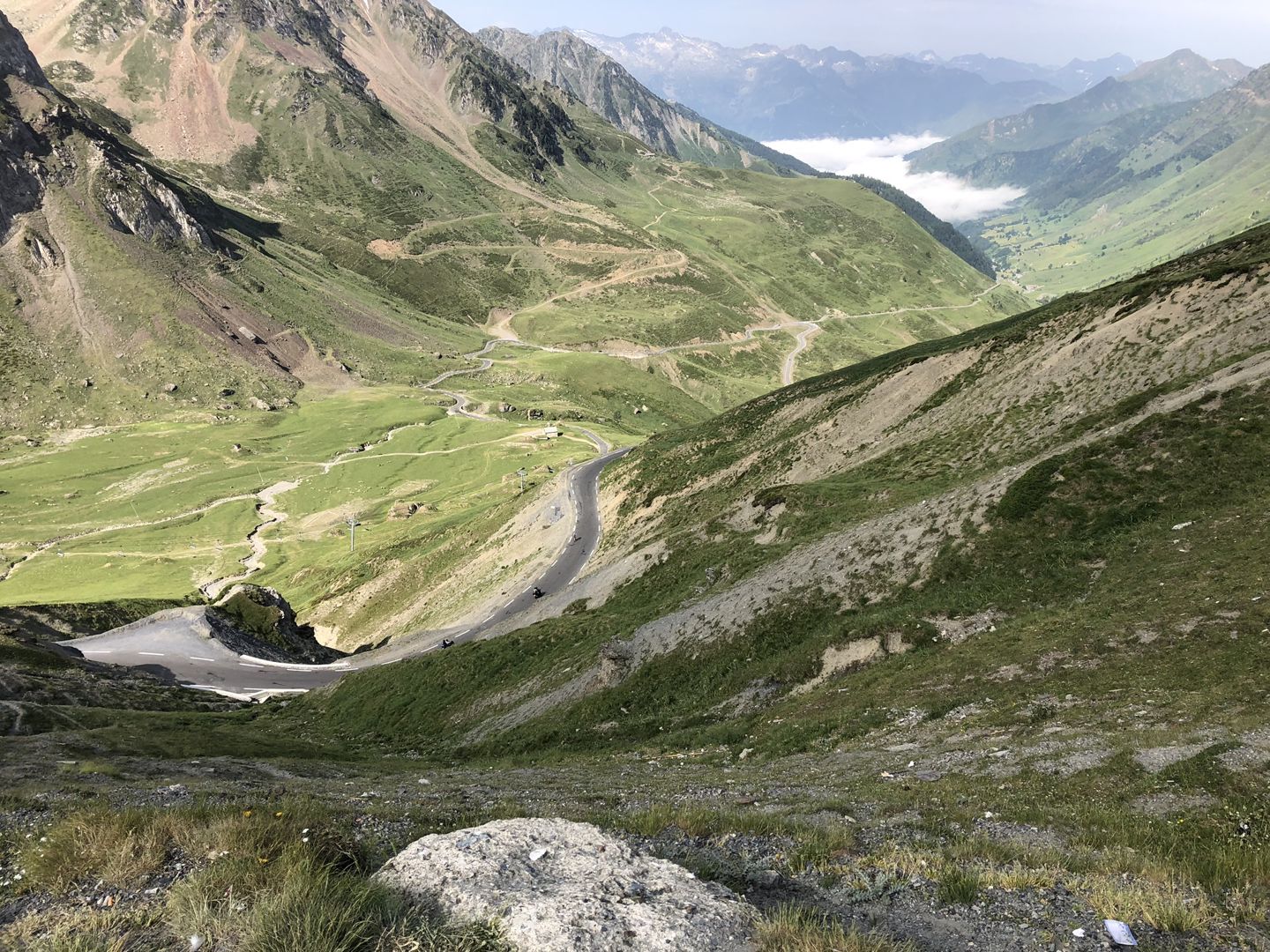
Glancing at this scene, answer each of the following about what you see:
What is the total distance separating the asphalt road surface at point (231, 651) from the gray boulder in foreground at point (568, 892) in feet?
174

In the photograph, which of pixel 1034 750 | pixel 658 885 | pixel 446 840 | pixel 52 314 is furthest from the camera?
pixel 52 314

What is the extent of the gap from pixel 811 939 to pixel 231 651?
7932cm

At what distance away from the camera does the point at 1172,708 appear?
1802 cm

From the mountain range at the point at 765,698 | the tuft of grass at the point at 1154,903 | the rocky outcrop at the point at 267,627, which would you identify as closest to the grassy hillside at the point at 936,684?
the tuft of grass at the point at 1154,903

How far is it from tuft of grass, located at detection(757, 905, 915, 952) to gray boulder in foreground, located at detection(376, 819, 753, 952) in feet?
1.16

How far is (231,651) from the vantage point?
69.4m

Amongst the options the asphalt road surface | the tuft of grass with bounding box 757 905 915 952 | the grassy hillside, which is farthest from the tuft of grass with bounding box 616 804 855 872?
the asphalt road surface

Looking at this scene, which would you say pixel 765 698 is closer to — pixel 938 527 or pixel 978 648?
pixel 978 648

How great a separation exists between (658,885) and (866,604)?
94.0 feet

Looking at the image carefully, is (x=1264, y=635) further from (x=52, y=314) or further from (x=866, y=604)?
(x=52, y=314)

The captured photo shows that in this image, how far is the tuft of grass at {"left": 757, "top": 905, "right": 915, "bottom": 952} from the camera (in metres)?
6.26

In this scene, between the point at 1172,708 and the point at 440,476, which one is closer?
the point at 1172,708

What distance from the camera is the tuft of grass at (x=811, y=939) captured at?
6.26m

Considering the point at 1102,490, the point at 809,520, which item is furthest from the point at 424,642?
the point at 1102,490
